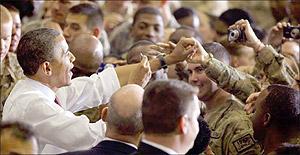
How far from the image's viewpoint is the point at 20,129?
2.25 m

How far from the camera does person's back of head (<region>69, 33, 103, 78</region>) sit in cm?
400

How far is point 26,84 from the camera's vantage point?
3.12 meters

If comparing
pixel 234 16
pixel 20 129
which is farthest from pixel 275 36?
pixel 20 129

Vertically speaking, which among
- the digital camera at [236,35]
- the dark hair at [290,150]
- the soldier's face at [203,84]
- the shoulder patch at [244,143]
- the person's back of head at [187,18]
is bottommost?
the shoulder patch at [244,143]

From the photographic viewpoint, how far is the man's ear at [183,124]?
7.72 ft

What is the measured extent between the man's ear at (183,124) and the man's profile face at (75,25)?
9.68 feet

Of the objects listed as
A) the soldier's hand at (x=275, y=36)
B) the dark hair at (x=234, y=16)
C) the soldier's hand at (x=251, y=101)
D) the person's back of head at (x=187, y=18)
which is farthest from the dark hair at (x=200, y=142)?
the person's back of head at (x=187, y=18)

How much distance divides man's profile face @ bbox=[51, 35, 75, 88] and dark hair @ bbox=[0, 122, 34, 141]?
35.5 inches

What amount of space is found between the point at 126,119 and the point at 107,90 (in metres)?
0.85

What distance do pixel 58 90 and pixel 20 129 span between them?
4.16ft

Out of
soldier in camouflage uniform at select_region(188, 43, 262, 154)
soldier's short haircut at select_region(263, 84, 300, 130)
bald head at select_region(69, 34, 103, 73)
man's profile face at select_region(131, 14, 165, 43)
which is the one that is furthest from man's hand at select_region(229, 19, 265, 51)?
man's profile face at select_region(131, 14, 165, 43)

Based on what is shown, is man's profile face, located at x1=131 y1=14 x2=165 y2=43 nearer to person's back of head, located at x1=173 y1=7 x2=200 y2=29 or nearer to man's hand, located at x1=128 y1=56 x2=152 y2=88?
person's back of head, located at x1=173 y1=7 x2=200 y2=29

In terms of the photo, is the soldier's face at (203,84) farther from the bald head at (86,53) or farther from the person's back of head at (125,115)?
the person's back of head at (125,115)

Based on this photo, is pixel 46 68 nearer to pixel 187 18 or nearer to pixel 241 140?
pixel 241 140
